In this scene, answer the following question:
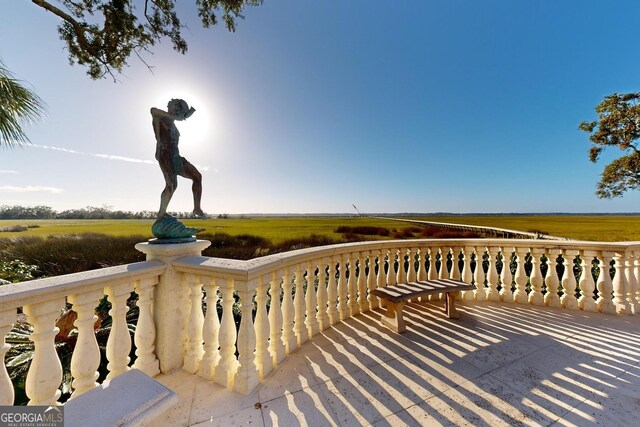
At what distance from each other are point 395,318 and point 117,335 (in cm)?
313

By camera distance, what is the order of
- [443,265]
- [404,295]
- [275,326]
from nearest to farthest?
[275,326] < [404,295] < [443,265]

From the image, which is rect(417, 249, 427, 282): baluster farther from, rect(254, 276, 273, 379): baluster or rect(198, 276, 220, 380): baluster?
rect(198, 276, 220, 380): baluster

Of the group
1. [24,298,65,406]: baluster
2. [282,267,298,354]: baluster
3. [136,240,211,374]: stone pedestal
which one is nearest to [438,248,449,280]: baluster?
[282,267,298,354]: baluster

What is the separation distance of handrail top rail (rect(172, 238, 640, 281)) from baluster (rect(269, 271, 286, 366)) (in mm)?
234

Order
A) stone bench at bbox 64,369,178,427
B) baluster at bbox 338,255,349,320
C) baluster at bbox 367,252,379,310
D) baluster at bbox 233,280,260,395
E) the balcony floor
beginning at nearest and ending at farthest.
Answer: stone bench at bbox 64,369,178,427
the balcony floor
baluster at bbox 233,280,260,395
baluster at bbox 338,255,349,320
baluster at bbox 367,252,379,310

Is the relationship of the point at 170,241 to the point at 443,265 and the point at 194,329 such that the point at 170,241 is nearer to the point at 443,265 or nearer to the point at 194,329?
the point at 194,329

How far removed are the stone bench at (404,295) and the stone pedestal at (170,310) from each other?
2473 mm

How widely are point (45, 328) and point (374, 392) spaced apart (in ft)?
8.32

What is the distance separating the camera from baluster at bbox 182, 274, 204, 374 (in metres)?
2.37

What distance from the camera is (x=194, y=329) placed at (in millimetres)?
2393

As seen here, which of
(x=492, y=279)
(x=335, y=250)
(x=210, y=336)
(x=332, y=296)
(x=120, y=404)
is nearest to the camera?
(x=120, y=404)

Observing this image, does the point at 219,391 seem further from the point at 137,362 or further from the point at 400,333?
the point at 400,333

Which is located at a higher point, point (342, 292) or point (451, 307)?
point (342, 292)

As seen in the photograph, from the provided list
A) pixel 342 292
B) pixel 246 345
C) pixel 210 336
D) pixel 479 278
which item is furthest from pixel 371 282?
pixel 210 336
